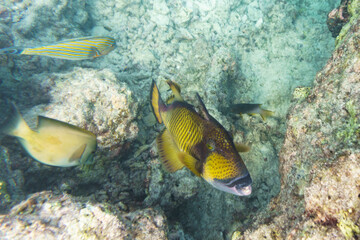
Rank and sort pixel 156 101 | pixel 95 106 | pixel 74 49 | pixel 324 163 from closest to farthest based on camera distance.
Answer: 1. pixel 324 163
2. pixel 156 101
3. pixel 95 106
4. pixel 74 49

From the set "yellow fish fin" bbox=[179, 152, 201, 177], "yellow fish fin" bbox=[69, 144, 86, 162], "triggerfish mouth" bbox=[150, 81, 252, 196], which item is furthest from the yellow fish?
"yellow fish fin" bbox=[179, 152, 201, 177]

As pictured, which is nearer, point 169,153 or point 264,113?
point 169,153

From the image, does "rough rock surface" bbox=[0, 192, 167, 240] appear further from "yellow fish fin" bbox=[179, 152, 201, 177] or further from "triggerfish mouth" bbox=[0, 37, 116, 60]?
"triggerfish mouth" bbox=[0, 37, 116, 60]

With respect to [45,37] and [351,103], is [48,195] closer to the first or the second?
[351,103]

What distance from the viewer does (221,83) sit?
3854 millimetres

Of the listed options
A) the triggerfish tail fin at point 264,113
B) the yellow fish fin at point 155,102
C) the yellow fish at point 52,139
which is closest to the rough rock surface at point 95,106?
the yellow fish at point 52,139

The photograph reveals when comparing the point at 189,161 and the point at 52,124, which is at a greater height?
the point at 189,161

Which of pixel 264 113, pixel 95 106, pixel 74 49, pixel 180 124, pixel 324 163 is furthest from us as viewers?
pixel 264 113

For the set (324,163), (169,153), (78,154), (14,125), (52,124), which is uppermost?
(324,163)

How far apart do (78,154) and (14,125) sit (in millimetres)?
649

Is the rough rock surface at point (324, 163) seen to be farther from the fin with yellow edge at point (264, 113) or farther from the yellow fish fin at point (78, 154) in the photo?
the yellow fish fin at point (78, 154)

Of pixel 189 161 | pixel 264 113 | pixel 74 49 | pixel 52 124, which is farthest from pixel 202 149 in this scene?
pixel 74 49

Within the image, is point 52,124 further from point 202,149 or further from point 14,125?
point 202,149

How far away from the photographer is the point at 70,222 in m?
1.51
